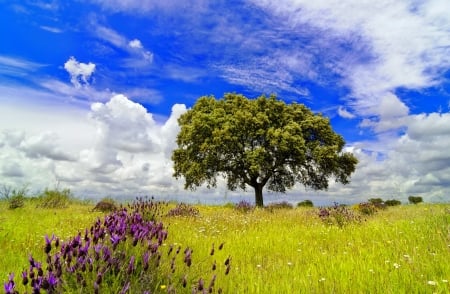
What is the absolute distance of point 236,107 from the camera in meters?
29.8

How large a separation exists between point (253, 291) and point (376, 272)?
1881 mm

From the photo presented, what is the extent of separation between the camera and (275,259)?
22.4ft

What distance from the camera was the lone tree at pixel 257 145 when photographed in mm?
27031

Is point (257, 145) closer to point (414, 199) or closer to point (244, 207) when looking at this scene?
point (244, 207)

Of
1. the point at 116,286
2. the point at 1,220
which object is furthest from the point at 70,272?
the point at 1,220

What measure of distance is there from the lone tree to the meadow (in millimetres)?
15752

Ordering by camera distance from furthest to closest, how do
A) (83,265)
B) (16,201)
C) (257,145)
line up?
(257,145) < (16,201) < (83,265)

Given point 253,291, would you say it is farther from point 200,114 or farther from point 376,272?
point 200,114

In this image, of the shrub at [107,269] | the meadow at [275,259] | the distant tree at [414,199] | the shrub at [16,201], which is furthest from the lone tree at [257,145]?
the shrub at [107,269]

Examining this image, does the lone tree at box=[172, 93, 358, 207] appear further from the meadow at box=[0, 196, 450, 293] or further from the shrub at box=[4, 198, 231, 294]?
the shrub at box=[4, 198, 231, 294]

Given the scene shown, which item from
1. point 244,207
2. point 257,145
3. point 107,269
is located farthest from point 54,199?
point 107,269

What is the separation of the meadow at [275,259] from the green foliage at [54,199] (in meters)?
8.55

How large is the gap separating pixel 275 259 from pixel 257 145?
21.7 m

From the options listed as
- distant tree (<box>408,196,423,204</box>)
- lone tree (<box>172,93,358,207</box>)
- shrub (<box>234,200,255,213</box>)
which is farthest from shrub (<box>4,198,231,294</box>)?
distant tree (<box>408,196,423,204</box>)
